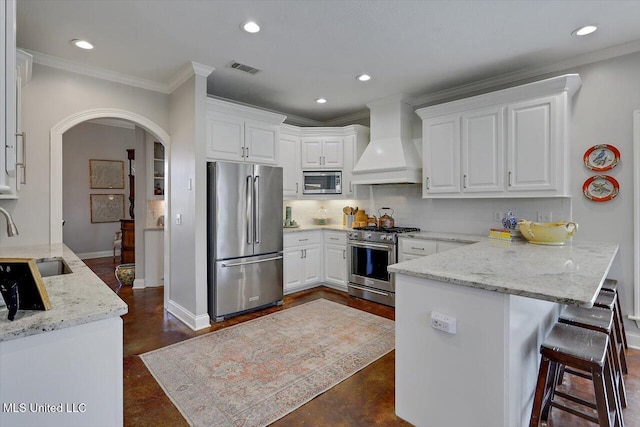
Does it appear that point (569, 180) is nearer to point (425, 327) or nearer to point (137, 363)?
point (425, 327)

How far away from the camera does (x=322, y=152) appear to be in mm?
5047

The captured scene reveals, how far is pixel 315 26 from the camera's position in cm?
265

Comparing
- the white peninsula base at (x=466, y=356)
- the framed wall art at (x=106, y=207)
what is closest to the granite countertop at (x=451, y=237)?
the white peninsula base at (x=466, y=356)

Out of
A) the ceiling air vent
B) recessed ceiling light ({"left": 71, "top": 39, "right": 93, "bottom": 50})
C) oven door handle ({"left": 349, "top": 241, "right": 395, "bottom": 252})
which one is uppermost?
the ceiling air vent

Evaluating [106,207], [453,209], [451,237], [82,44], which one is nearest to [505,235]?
[451,237]

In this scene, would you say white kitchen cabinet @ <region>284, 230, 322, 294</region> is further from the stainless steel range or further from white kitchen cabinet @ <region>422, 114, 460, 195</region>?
white kitchen cabinet @ <region>422, 114, 460, 195</region>

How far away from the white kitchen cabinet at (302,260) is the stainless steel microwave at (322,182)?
655 millimetres

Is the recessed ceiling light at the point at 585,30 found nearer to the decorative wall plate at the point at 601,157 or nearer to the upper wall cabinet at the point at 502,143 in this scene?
the upper wall cabinet at the point at 502,143

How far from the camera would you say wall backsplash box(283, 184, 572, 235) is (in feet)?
11.5

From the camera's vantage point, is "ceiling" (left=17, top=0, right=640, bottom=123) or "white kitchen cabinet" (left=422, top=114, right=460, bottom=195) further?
"white kitchen cabinet" (left=422, top=114, right=460, bottom=195)

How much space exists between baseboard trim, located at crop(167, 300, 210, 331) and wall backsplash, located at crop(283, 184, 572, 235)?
7.44 ft

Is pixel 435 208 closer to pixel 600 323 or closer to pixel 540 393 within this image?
pixel 600 323

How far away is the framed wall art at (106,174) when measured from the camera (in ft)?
23.9

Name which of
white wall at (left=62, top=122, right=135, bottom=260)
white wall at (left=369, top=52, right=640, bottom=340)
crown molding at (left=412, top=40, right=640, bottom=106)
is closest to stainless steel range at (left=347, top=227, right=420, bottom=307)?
white wall at (left=369, top=52, right=640, bottom=340)
